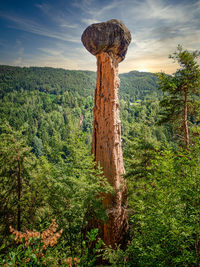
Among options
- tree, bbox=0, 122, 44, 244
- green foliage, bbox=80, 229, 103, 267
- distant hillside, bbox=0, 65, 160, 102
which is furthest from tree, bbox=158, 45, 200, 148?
distant hillside, bbox=0, 65, 160, 102

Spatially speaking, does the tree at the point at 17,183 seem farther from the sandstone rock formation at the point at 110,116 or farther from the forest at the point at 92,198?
the sandstone rock formation at the point at 110,116

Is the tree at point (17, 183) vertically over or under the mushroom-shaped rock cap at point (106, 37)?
under

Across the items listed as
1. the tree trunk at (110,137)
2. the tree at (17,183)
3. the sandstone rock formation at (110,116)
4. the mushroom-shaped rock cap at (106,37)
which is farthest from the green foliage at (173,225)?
the mushroom-shaped rock cap at (106,37)

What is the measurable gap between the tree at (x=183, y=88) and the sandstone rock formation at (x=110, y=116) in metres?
2.97

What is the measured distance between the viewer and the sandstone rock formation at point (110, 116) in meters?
8.34

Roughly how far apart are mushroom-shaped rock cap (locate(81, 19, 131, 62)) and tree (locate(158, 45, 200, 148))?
9.60 ft

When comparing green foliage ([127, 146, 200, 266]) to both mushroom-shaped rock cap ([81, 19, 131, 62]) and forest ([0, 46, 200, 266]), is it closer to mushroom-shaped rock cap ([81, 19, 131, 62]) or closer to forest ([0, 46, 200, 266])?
forest ([0, 46, 200, 266])

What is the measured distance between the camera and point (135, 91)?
17850 cm

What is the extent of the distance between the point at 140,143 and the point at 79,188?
497 cm

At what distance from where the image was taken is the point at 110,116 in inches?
354

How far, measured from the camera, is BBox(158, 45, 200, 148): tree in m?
8.34

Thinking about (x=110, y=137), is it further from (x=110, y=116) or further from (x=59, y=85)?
(x=59, y=85)

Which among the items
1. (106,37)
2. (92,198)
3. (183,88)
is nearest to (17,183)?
(92,198)

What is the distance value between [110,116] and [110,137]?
123 centimetres
